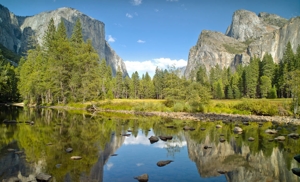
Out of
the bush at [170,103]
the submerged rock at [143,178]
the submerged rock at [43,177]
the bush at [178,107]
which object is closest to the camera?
the submerged rock at [43,177]

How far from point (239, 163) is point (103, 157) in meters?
8.08

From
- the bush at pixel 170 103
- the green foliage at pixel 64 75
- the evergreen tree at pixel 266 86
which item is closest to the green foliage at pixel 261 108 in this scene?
the bush at pixel 170 103

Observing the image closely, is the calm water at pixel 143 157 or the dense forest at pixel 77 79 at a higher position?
the dense forest at pixel 77 79

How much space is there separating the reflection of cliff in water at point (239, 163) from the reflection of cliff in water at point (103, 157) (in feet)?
16.7

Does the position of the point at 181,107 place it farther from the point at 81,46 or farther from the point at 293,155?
the point at 81,46

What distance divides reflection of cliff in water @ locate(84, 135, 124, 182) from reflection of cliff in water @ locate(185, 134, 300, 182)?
16.7 feet

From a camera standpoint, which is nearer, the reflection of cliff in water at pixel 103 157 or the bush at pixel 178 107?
the reflection of cliff in water at pixel 103 157

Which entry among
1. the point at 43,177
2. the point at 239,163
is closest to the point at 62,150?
the point at 43,177

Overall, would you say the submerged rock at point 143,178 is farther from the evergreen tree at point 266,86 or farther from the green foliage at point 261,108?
the evergreen tree at point 266,86

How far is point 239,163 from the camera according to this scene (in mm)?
12344

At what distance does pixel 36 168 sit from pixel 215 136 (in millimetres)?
14861

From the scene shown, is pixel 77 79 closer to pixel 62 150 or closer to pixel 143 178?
pixel 62 150

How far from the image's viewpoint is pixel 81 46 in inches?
2205

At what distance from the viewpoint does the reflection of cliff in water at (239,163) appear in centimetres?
1051
